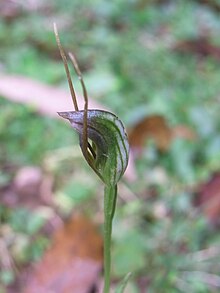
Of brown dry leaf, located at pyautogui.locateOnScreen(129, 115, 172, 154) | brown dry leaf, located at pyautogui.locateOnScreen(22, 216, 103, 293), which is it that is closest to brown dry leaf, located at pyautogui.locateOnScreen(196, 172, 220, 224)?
brown dry leaf, located at pyautogui.locateOnScreen(129, 115, 172, 154)

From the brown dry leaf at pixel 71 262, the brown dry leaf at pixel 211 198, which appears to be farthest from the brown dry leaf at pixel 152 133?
the brown dry leaf at pixel 71 262

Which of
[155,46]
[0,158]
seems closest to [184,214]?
[0,158]

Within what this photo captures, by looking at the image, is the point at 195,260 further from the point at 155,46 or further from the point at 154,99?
the point at 155,46

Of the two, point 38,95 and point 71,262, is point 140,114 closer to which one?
point 38,95

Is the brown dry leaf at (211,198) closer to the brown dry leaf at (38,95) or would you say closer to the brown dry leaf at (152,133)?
the brown dry leaf at (152,133)

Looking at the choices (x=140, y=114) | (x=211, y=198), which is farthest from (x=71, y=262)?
(x=140, y=114)
